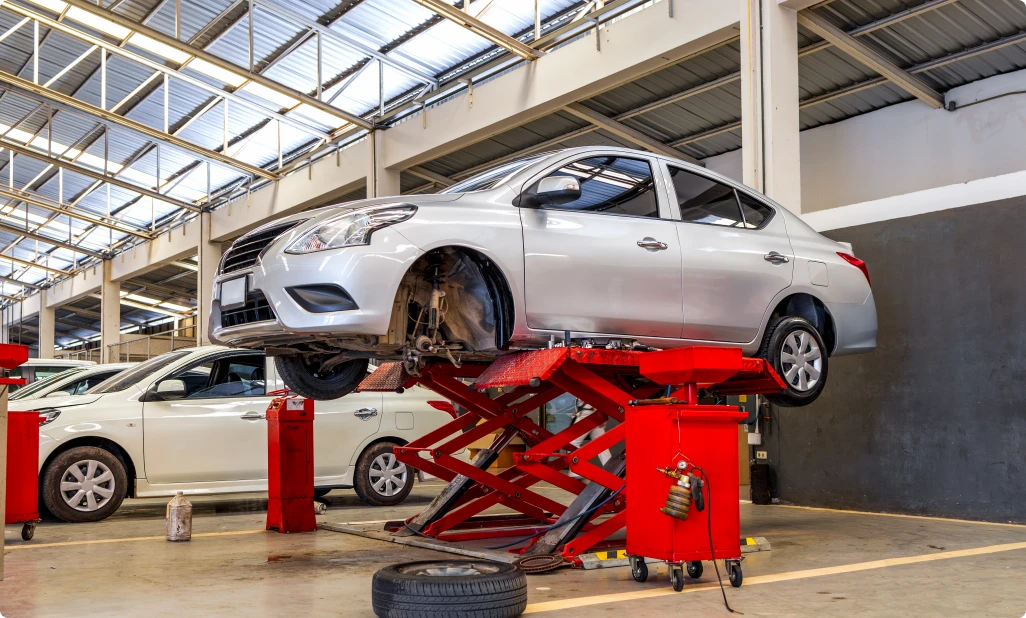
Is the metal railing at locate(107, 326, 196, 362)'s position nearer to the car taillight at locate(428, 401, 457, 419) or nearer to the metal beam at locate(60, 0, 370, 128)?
the metal beam at locate(60, 0, 370, 128)

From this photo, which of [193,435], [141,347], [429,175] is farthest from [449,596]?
[141,347]

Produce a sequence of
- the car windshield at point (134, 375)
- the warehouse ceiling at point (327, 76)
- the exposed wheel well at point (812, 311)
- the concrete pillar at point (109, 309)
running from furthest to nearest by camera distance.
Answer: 1. the concrete pillar at point (109, 309)
2. the warehouse ceiling at point (327, 76)
3. the car windshield at point (134, 375)
4. the exposed wheel well at point (812, 311)

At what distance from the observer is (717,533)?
3.84 meters

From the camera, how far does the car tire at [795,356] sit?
17.1 feet

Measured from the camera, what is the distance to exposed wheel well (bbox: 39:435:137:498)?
661cm

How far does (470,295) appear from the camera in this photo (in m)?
4.64

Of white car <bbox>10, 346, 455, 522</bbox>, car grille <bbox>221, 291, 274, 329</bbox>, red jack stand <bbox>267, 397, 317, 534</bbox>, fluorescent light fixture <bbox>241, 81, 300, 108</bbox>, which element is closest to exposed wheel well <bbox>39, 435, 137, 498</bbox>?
white car <bbox>10, 346, 455, 522</bbox>

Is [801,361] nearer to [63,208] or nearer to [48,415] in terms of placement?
[48,415]

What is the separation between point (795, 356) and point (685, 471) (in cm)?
183

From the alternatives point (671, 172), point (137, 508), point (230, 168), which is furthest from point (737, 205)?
point (230, 168)

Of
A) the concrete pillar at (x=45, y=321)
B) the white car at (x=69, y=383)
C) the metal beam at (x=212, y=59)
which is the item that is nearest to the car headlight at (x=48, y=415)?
the white car at (x=69, y=383)

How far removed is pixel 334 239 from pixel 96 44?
11361 mm

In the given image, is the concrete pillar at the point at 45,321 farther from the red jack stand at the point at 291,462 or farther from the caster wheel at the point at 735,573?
the caster wheel at the point at 735,573

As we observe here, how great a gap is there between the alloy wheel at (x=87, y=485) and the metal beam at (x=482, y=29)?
6.16 meters
